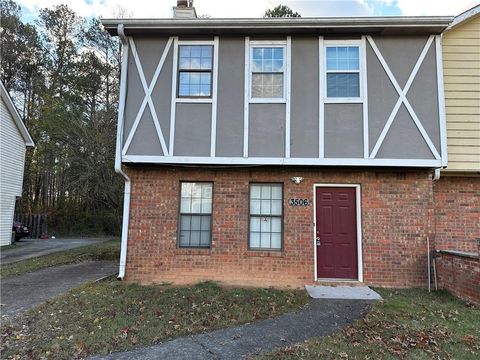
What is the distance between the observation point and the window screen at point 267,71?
754 centimetres

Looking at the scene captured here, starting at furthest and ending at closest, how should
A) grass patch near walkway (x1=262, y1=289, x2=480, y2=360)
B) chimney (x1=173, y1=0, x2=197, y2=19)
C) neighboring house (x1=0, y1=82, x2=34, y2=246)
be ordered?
neighboring house (x1=0, y1=82, x2=34, y2=246)
chimney (x1=173, y1=0, x2=197, y2=19)
grass patch near walkway (x1=262, y1=289, x2=480, y2=360)

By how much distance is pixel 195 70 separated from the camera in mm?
7695

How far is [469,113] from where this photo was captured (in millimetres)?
7680

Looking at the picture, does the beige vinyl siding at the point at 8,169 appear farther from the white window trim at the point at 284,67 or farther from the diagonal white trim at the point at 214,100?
the white window trim at the point at 284,67

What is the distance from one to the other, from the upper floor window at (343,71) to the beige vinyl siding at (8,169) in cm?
1548

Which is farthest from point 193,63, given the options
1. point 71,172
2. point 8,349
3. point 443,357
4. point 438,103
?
point 71,172

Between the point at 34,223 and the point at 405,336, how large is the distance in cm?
2295

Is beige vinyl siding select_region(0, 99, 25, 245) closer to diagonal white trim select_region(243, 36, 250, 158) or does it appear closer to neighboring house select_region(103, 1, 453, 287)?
neighboring house select_region(103, 1, 453, 287)

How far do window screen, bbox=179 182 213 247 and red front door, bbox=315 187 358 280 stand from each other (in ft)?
8.13

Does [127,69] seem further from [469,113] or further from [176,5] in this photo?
[469,113]

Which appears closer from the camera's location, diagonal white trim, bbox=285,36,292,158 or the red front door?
diagonal white trim, bbox=285,36,292,158

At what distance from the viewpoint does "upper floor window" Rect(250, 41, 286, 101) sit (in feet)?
24.7

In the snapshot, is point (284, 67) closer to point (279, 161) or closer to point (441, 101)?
point (279, 161)

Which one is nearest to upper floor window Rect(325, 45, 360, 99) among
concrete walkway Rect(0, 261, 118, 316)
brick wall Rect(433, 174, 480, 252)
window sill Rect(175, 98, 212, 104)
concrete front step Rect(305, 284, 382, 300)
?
window sill Rect(175, 98, 212, 104)
